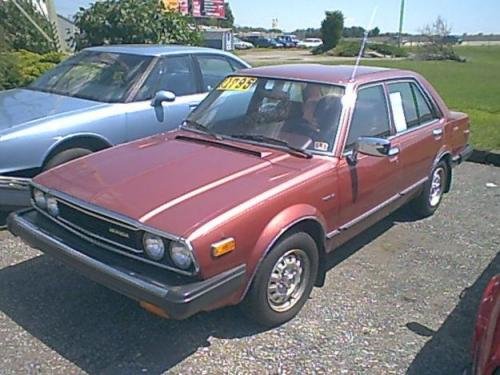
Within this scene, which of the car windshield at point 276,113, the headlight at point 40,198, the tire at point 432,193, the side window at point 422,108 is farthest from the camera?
the tire at point 432,193

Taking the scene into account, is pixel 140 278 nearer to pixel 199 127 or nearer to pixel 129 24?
pixel 199 127

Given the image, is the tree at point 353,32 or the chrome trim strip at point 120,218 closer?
the chrome trim strip at point 120,218

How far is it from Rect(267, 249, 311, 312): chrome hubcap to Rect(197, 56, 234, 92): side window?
3.26 meters

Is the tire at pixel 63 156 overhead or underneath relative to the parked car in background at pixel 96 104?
underneath

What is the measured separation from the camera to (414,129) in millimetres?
4473

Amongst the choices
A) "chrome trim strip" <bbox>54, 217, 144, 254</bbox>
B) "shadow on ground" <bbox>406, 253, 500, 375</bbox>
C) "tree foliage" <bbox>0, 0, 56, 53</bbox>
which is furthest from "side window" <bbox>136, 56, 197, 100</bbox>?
"tree foliage" <bbox>0, 0, 56, 53</bbox>

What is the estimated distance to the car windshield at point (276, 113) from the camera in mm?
3549

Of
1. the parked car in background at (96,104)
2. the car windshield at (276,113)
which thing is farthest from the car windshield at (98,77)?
the car windshield at (276,113)

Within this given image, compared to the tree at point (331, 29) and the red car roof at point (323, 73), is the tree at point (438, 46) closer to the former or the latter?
the tree at point (331, 29)

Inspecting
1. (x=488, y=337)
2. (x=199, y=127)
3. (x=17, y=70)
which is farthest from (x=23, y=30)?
(x=488, y=337)

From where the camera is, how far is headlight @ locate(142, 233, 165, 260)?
2582mm

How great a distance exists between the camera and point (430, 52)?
125 ft

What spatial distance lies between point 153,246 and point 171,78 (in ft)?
11.2

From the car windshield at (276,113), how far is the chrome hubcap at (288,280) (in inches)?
31.8
